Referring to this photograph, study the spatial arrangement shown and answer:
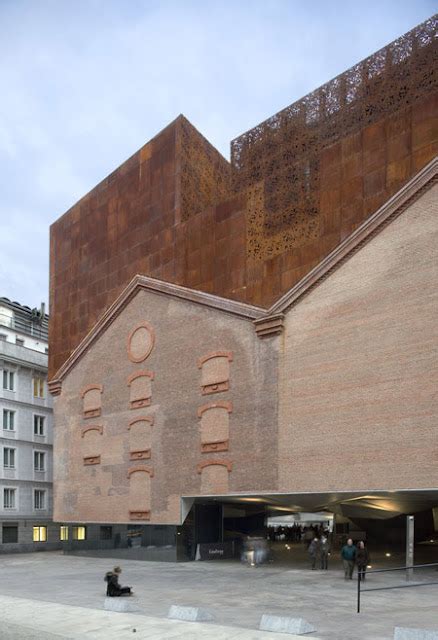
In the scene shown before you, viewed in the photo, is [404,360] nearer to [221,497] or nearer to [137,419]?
[221,497]

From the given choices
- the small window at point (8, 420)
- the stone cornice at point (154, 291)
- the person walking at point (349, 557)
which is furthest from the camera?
the small window at point (8, 420)

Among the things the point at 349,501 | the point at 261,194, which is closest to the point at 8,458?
the point at 349,501

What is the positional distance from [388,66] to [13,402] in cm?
3850

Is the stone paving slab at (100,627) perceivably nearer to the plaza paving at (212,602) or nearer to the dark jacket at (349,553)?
the plaza paving at (212,602)

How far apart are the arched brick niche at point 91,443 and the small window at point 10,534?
1473 cm

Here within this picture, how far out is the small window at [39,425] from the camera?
191 feet

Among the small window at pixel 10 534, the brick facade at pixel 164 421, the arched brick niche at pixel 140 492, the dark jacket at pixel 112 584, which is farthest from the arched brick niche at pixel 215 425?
the small window at pixel 10 534

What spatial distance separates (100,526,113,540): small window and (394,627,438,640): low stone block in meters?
29.7

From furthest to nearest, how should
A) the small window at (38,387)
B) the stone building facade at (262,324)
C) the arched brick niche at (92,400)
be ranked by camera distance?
the small window at (38,387) → the arched brick niche at (92,400) → the stone building facade at (262,324)

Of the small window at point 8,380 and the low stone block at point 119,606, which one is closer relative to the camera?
the low stone block at point 119,606

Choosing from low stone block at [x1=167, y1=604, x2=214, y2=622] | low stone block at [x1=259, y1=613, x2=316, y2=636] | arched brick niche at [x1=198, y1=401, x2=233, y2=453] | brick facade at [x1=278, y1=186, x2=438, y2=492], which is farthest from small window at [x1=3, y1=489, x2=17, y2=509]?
low stone block at [x1=259, y1=613, x2=316, y2=636]

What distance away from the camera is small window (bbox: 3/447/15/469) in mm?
54875

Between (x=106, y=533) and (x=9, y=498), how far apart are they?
1533cm

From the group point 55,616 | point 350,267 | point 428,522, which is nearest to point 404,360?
point 350,267
